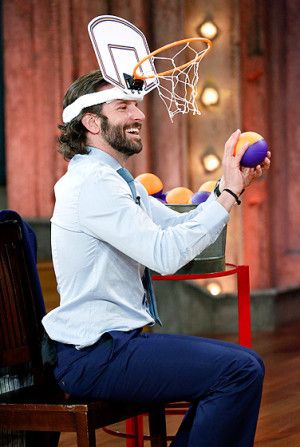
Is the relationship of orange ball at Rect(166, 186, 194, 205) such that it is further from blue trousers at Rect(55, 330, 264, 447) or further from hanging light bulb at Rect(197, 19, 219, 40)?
hanging light bulb at Rect(197, 19, 219, 40)

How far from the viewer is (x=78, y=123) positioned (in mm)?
2627

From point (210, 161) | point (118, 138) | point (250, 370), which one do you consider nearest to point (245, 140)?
point (118, 138)

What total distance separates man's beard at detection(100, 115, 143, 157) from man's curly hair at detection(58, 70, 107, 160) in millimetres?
41

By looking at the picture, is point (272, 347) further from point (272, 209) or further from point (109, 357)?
point (109, 357)

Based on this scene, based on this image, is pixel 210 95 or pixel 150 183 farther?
pixel 210 95

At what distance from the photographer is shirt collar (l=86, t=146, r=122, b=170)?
258cm

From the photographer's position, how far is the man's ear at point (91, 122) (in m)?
2.60

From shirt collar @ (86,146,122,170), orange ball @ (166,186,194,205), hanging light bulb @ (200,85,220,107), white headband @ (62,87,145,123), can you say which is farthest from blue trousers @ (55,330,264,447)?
hanging light bulb @ (200,85,220,107)

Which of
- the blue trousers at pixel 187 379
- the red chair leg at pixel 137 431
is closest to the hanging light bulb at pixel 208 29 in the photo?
the red chair leg at pixel 137 431

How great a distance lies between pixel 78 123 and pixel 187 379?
73 centimetres

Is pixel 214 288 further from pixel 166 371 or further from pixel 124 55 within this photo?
pixel 166 371

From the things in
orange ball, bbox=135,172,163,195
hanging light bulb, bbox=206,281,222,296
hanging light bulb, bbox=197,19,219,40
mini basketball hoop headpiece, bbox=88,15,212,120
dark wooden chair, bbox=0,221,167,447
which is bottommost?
hanging light bulb, bbox=206,281,222,296

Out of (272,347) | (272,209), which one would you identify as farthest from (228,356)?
(272,209)

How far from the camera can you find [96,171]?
8.08 feet
